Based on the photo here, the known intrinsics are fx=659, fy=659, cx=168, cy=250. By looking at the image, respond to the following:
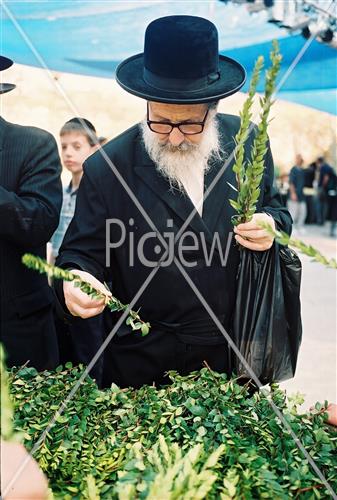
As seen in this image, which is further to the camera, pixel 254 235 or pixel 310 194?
pixel 310 194

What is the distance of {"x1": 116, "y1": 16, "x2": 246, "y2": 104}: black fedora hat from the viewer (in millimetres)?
1996

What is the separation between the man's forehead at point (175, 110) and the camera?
2041 mm

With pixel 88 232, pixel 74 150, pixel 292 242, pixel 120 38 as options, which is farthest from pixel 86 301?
pixel 120 38

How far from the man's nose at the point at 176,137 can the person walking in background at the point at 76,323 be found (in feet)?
2.16

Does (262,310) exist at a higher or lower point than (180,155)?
lower

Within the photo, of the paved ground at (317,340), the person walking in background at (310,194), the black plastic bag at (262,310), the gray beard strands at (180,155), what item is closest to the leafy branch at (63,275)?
the black plastic bag at (262,310)

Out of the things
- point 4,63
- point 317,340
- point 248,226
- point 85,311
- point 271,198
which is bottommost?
point 317,340

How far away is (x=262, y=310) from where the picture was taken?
2.08m

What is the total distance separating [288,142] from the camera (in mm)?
22625

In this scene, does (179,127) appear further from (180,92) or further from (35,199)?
(35,199)

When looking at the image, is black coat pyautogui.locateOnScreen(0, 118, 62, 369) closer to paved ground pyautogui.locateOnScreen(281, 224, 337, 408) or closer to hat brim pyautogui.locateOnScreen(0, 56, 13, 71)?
hat brim pyautogui.locateOnScreen(0, 56, 13, 71)

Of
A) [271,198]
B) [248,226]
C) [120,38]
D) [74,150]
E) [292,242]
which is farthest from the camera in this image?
[120,38]

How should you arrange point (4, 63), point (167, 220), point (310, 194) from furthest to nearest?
point (310, 194) → point (4, 63) → point (167, 220)

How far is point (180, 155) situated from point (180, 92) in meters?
0.24
